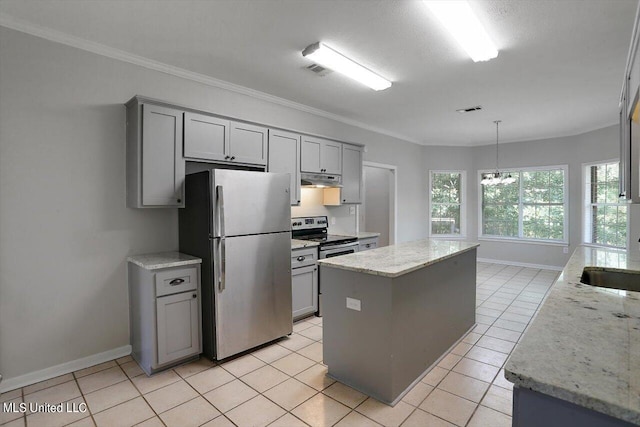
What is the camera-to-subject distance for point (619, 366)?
0.87 metres

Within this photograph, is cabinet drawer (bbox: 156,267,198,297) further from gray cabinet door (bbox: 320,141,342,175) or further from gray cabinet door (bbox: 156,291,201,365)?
gray cabinet door (bbox: 320,141,342,175)

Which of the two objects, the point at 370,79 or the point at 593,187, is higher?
the point at 370,79

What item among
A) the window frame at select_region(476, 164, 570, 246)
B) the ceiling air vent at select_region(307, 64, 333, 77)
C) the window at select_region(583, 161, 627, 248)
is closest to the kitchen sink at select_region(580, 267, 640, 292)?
the ceiling air vent at select_region(307, 64, 333, 77)

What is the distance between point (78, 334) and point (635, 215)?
6.68 meters

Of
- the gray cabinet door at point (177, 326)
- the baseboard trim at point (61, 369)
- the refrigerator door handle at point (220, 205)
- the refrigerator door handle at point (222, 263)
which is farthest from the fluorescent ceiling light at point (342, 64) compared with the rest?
the baseboard trim at point (61, 369)

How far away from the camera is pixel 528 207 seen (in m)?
6.76

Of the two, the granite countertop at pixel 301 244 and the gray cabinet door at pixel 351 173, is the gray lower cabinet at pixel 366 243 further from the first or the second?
the granite countertop at pixel 301 244

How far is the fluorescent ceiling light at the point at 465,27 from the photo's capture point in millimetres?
2070

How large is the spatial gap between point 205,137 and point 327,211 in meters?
2.22

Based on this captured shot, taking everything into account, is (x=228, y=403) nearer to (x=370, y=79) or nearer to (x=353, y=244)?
(x=353, y=244)

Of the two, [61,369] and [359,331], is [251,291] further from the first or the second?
[61,369]

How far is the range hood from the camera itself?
411 cm

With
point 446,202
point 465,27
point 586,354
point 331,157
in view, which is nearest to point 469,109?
point 331,157

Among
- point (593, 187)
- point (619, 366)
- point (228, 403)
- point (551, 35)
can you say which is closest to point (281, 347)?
point (228, 403)
